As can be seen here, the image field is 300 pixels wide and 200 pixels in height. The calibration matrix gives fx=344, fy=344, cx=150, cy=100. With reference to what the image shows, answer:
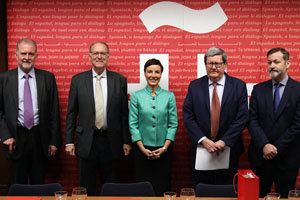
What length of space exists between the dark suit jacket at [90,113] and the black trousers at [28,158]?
343 millimetres

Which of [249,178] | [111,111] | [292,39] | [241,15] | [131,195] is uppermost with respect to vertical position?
[241,15]

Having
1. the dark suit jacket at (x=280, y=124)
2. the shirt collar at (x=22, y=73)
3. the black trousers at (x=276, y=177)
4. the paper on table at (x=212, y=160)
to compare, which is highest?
the shirt collar at (x=22, y=73)

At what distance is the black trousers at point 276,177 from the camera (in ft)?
11.5

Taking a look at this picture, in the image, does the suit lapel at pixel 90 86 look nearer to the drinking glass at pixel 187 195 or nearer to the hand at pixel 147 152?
the hand at pixel 147 152

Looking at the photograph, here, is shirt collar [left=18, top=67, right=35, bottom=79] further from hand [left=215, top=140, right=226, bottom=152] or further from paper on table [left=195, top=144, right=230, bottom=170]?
hand [left=215, top=140, right=226, bottom=152]

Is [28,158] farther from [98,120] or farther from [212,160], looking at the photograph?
[212,160]

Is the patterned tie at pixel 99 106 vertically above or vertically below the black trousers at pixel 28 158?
above

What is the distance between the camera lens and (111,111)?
3787 mm

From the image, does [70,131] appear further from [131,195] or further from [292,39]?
[292,39]

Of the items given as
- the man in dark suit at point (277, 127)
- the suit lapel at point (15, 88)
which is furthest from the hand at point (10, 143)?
the man in dark suit at point (277, 127)

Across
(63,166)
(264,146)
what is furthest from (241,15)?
(63,166)

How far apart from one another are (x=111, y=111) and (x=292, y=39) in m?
2.45

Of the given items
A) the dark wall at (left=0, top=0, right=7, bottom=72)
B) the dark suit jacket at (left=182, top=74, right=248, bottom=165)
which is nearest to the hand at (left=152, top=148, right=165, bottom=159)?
the dark suit jacket at (left=182, top=74, right=248, bottom=165)

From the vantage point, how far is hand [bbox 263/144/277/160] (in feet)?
11.1
